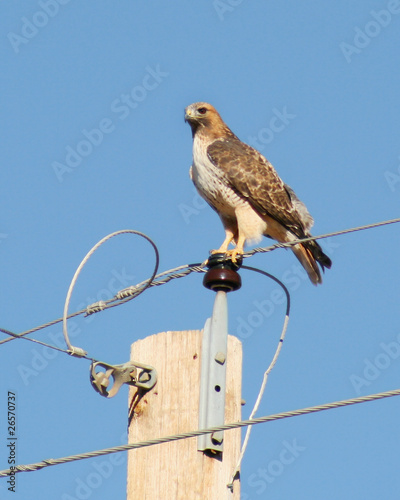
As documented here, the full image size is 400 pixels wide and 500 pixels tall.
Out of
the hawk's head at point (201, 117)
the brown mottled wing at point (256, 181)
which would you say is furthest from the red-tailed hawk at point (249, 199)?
the hawk's head at point (201, 117)

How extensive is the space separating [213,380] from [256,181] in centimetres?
375

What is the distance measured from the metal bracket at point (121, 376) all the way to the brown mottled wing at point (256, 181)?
3454mm

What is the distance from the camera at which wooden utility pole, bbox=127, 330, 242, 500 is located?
3779 mm

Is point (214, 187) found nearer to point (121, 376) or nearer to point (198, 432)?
point (121, 376)

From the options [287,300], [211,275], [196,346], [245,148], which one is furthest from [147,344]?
[245,148]

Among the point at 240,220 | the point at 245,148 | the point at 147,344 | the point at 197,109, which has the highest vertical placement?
the point at 197,109

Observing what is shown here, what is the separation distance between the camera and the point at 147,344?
13.6ft

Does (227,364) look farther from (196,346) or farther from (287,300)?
(287,300)

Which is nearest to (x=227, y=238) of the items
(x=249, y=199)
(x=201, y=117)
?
(x=249, y=199)

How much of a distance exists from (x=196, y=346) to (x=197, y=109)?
4.48 metres

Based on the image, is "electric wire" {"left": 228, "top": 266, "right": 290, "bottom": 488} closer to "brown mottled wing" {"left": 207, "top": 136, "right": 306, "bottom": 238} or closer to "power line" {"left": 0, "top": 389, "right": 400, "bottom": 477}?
"power line" {"left": 0, "top": 389, "right": 400, "bottom": 477}

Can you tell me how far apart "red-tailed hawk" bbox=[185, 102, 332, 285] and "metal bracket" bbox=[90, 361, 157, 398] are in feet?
10.3

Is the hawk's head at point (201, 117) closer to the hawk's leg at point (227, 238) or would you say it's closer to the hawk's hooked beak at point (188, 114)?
the hawk's hooked beak at point (188, 114)

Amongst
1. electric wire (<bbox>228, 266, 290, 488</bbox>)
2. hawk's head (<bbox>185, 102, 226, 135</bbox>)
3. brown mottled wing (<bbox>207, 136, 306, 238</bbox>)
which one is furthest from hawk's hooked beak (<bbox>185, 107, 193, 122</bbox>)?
electric wire (<bbox>228, 266, 290, 488</bbox>)
